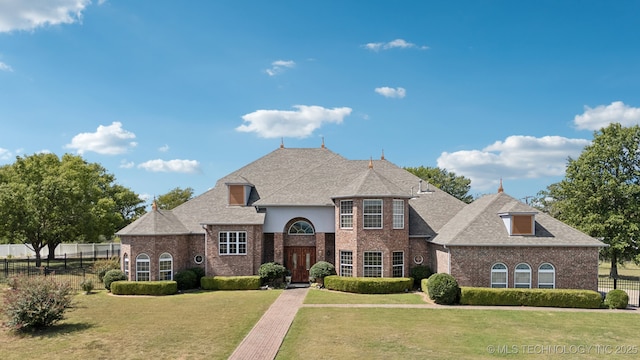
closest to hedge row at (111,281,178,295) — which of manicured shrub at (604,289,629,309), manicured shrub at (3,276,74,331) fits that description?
manicured shrub at (3,276,74,331)

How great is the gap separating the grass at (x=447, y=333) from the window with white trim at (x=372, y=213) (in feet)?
23.3

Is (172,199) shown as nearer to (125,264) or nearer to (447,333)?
(125,264)

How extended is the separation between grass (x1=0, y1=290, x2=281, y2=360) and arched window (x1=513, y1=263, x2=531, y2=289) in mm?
14481

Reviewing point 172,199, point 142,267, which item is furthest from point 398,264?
point 172,199

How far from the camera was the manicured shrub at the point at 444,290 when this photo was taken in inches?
926

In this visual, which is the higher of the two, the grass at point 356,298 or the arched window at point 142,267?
the arched window at point 142,267

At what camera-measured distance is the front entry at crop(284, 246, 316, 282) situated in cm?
3133

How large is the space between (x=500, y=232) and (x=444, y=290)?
552 cm

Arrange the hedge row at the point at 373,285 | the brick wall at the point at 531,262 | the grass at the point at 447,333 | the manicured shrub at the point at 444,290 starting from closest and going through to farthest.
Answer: the grass at the point at 447,333 < the manicured shrub at the point at 444,290 < the brick wall at the point at 531,262 < the hedge row at the point at 373,285

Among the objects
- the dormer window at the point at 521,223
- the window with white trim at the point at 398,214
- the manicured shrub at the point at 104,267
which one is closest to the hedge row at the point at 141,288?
the manicured shrub at the point at 104,267

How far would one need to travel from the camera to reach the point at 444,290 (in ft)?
77.0

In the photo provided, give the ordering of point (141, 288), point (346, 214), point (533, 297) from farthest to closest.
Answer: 1. point (346, 214)
2. point (141, 288)
3. point (533, 297)

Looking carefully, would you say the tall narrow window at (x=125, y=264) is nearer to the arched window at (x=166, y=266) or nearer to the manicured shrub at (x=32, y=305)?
the arched window at (x=166, y=266)

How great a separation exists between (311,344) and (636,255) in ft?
118
